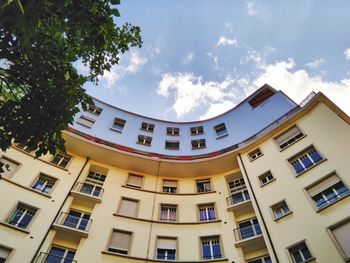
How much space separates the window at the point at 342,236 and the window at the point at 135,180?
13.6 meters

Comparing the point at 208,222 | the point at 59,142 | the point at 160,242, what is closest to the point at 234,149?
the point at 208,222

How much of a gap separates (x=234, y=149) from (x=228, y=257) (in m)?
8.29

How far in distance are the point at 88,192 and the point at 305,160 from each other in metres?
14.8

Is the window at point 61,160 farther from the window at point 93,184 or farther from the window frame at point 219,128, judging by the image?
the window frame at point 219,128

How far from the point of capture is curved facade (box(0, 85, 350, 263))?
13.9m

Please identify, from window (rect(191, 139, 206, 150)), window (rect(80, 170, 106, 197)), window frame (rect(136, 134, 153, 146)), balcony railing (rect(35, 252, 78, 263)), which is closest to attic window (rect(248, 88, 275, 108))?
window (rect(191, 139, 206, 150))

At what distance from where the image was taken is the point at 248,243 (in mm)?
15523

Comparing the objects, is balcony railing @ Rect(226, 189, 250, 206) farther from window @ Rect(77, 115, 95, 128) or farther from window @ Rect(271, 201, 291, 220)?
window @ Rect(77, 115, 95, 128)

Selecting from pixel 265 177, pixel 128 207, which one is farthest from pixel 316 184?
pixel 128 207

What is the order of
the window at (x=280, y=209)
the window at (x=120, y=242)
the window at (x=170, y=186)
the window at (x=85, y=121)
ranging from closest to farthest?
the window at (x=280, y=209) < the window at (x=120, y=242) < the window at (x=170, y=186) < the window at (x=85, y=121)

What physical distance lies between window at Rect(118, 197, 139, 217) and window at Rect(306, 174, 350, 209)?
1136 centimetres

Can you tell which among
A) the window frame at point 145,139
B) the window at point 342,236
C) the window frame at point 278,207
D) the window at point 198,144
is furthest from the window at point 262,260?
the window frame at point 145,139

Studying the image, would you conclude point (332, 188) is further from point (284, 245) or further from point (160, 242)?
point (160, 242)

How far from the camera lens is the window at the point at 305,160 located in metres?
16.2
